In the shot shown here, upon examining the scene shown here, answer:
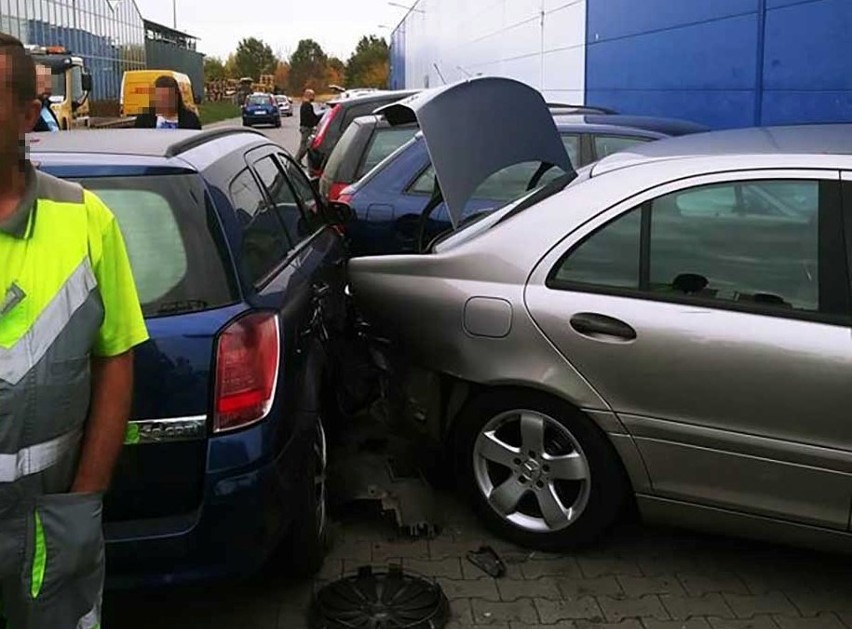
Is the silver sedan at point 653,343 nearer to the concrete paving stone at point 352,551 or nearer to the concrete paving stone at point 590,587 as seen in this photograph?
the concrete paving stone at point 590,587

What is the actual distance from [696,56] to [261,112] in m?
43.1

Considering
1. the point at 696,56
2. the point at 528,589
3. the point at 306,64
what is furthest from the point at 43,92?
the point at 306,64

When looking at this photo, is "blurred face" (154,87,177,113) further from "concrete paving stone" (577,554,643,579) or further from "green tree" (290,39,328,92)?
"green tree" (290,39,328,92)

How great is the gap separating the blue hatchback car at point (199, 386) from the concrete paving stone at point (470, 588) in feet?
1.95

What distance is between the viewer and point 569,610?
353 cm

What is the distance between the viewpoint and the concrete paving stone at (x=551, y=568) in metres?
3.78

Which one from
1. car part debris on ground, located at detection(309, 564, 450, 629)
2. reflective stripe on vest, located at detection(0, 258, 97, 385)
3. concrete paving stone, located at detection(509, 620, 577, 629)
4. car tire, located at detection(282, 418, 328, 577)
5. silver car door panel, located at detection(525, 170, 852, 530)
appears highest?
reflective stripe on vest, located at detection(0, 258, 97, 385)

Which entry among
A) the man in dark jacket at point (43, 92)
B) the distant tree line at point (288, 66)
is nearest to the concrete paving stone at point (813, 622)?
the man in dark jacket at point (43, 92)

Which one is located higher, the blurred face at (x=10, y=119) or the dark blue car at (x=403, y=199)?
the blurred face at (x=10, y=119)

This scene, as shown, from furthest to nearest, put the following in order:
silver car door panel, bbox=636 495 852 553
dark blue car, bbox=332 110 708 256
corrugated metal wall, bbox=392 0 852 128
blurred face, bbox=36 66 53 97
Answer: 1. corrugated metal wall, bbox=392 0 852 128
2. dark blue car, bbox=332 110 708 256
3. silver car door panel, bbox=636 495 852 553
4. blurred face, bbox=36 66 53 97

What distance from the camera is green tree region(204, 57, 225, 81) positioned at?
100531 millimetres

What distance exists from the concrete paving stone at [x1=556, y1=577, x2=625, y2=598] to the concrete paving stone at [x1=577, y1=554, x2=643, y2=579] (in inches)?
1.7

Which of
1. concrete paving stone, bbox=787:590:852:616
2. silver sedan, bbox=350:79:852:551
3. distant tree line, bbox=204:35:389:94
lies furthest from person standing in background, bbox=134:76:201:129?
distant tree line, bbox=204:35:389:94

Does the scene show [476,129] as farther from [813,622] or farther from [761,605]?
[813,622]
